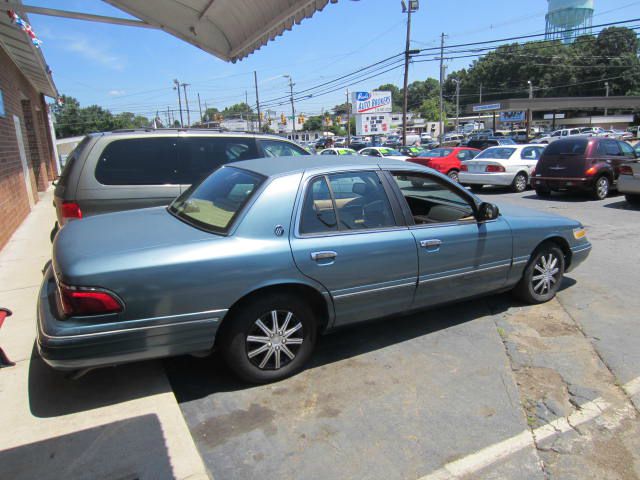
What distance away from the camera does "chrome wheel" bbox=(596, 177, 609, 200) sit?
39.1 feet

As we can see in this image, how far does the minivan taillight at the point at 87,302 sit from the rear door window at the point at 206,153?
9.34 feet

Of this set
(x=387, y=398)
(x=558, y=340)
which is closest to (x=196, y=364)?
(x=387, y=398)

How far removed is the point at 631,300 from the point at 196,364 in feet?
15.4

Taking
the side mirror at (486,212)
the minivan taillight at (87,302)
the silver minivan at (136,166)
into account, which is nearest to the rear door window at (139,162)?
the silver minivan at (136,166)

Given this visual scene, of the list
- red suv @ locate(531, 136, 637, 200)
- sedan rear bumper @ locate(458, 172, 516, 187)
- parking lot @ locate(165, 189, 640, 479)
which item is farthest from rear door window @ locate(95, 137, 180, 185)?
sedan rear bumper @ locate(458, 172, 516, 187)

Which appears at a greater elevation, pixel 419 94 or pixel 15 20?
pixel 419 94

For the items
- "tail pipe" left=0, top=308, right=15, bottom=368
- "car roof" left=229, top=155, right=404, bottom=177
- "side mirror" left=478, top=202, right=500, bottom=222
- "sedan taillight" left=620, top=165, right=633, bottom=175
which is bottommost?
"tail pipe" left=0, top=308, right=15, bottom=368

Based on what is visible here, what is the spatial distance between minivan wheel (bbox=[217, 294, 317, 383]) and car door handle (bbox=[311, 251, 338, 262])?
0.33m

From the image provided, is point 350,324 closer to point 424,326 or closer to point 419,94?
point 424,326

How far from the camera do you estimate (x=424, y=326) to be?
4.32 metres

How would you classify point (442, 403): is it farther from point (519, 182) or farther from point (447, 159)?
point (447, 159)

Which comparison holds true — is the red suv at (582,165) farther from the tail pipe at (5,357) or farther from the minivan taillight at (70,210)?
the tail pipe at (5,357)

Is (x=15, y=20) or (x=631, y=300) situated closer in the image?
(x=631, y=300)

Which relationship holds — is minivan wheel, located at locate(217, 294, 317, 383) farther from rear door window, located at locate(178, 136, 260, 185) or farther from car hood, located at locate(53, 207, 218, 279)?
rear door window, located at locate(178, 136, 260, 185)
